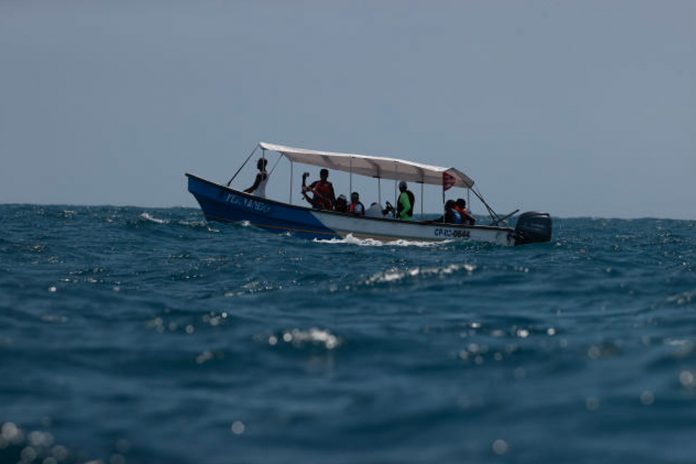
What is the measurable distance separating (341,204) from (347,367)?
18.9 m

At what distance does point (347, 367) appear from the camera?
8.02m

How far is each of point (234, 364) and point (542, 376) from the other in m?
2.73

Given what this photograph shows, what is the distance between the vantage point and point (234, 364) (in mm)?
8117

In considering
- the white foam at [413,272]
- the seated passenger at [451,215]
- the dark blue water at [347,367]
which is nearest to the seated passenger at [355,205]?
the seated passenger at [451,215]

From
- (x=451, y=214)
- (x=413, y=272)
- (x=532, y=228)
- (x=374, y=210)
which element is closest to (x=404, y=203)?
(x=374, y=210)

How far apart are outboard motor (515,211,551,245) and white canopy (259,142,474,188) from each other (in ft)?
7.43

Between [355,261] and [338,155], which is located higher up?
[338,155]

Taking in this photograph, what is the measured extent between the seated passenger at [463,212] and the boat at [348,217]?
15.4 inches

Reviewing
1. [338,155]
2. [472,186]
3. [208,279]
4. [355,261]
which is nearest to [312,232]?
[338,155]

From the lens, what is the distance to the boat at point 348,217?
1005 inches

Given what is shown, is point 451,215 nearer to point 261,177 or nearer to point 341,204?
point 341,204

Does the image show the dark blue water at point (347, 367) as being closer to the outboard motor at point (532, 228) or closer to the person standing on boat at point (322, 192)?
the outboard motor at point (532, 228)

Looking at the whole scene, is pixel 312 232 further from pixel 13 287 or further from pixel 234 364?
pixel 234 364

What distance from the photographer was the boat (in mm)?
25516
